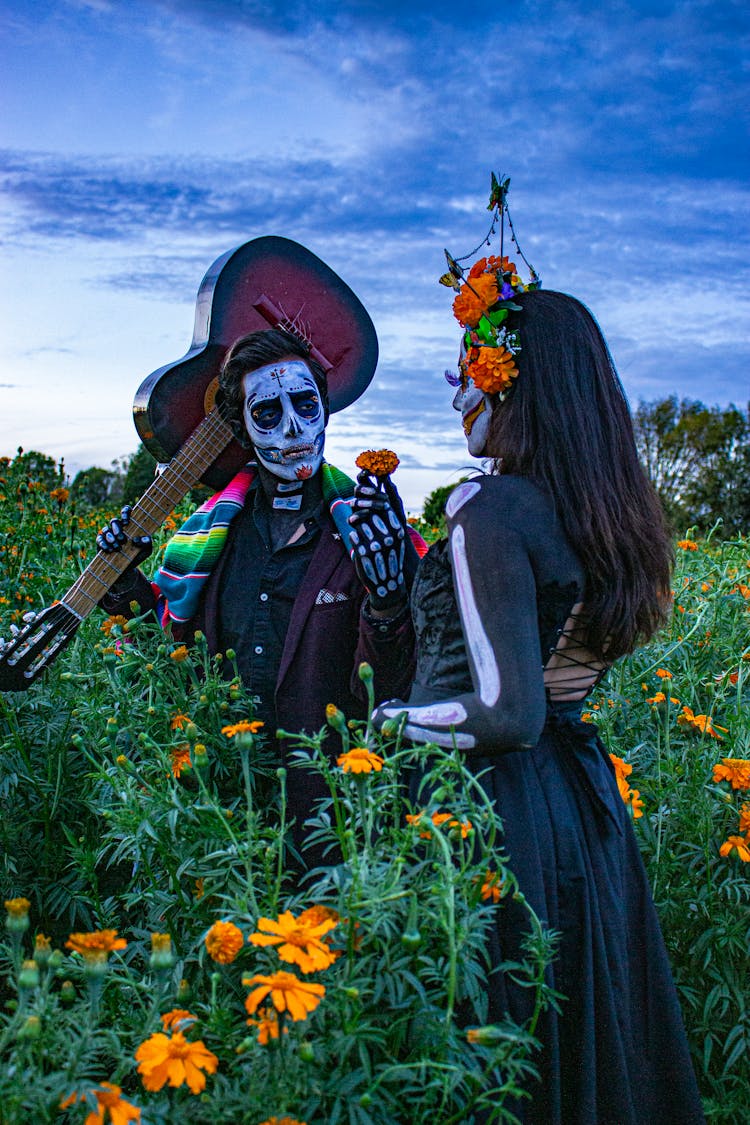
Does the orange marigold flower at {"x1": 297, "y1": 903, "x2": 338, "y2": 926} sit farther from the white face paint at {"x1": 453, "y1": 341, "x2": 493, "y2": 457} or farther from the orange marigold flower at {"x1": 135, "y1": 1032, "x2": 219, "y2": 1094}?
the white face paint at {"x1": 453, "y1": 341, "x2": 493, "y2": 457}

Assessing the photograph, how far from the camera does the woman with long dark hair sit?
1670 mm

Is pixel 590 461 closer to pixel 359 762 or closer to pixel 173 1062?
pixel 359 762

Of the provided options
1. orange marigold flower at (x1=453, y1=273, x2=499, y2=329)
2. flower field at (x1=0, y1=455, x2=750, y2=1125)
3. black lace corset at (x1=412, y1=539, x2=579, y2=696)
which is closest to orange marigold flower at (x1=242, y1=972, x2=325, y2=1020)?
flower field at (x1=0, y1=455, x2=750, y2=1125)

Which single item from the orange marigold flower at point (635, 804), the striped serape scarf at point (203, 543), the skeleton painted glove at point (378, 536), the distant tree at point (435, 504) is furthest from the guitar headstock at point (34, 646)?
the distant tree at point (435, 504)

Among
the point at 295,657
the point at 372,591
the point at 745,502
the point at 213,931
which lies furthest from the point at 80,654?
the point at 745,502

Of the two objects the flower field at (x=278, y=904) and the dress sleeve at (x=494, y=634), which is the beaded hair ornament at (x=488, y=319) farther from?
the flower field at (x=278, y=904)

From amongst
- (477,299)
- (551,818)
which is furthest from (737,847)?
(477,299)

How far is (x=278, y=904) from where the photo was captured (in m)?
1.76

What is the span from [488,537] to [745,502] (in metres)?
18.7

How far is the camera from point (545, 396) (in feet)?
5.99

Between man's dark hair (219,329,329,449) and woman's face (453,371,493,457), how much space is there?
811mm

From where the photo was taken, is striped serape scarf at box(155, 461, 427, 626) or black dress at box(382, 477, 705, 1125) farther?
striped serape scarf at box(155, 461, 427, 626)

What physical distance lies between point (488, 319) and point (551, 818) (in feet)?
3.16

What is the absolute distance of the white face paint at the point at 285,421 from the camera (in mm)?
2641
